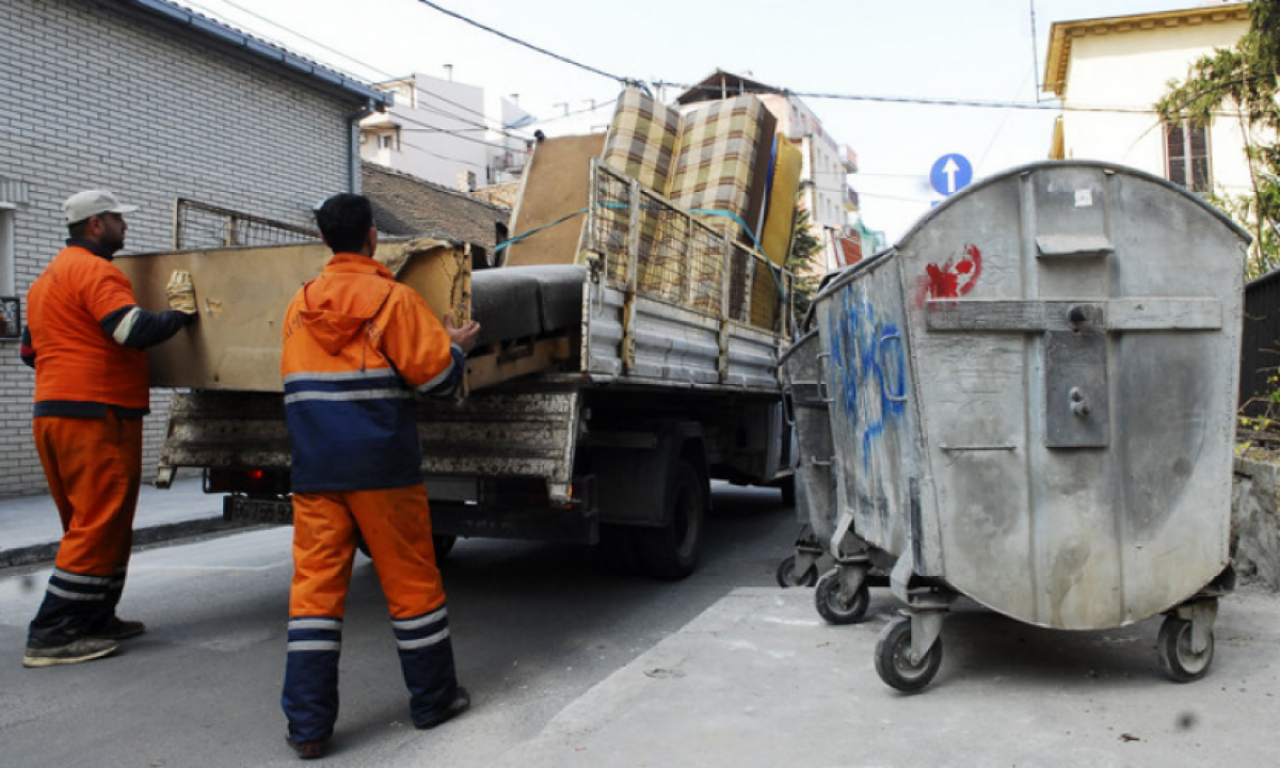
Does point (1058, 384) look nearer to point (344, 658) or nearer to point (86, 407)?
point (344, 658)

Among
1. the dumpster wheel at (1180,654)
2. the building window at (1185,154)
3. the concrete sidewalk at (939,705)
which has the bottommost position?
the concrete sidewalk at (939,705)

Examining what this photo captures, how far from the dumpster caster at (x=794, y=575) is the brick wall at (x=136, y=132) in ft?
24.2

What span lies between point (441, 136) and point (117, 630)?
1684 inches

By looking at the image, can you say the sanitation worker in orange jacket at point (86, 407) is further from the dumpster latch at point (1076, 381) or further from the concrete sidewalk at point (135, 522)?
the dumpster latch at point (1076, 381)

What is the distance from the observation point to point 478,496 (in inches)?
179

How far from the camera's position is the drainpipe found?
45.8 ft

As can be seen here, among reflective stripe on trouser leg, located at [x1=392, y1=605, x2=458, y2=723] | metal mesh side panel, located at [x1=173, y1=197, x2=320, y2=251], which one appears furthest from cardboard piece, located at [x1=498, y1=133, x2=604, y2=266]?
reflective stripe on trouser leg, located at [x1=392, y1=605, x2=458, y2=723]

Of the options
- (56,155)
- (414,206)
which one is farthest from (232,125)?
(414,206)

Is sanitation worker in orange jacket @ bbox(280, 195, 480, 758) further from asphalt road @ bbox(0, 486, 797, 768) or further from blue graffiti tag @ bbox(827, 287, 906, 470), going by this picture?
blue graffiti tag @ bbox(827, 287, 906, 470)

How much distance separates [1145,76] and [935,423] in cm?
2478

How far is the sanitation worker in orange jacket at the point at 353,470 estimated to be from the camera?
10.2 feet

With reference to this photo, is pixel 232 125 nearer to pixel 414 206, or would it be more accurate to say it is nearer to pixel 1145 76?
pixel 414 206

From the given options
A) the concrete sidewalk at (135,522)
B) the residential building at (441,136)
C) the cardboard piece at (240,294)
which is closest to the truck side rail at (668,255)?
the cardboard piece at (240,294)

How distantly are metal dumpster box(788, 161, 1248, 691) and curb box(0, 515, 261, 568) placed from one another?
15.0 feet
